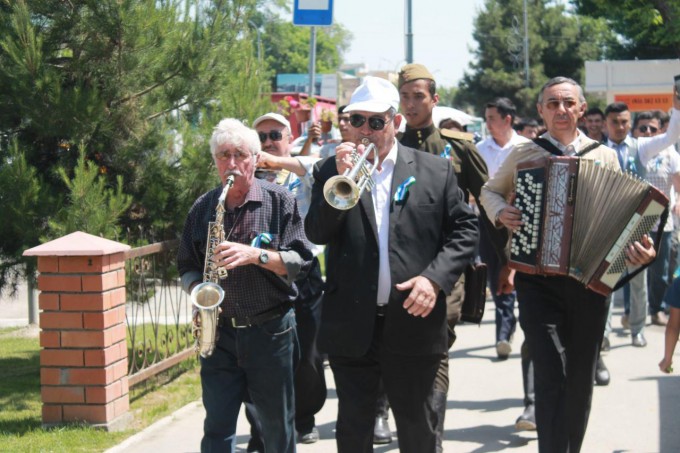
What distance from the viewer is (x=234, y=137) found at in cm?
507

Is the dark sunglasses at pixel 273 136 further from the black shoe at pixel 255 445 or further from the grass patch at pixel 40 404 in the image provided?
the grass patch at pixel 40 404

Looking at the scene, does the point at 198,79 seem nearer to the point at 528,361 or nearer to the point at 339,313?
the point at 528,361

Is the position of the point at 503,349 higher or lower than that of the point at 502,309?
lower

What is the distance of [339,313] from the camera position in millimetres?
4793

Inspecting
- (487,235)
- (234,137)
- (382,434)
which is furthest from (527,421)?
(234,137)

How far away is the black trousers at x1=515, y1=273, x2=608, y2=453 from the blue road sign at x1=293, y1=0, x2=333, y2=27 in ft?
21.8

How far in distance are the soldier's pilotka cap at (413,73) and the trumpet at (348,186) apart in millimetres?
1900

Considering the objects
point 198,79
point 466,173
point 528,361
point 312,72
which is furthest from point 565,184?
point 312,72

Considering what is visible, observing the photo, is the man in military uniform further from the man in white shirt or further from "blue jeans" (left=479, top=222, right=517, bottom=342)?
"blue jeans" (left=479, top=222, right=517, bottom=342)

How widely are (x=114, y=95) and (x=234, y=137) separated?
120 inches

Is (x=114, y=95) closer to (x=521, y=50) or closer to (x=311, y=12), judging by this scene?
(x=311, y=12)

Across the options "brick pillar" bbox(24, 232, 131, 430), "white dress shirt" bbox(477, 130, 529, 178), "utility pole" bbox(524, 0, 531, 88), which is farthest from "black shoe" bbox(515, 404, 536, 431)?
"utility pole" bbox(524, 0, 531, 88)

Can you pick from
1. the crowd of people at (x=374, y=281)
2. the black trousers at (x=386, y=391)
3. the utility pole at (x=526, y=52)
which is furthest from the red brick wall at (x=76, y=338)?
the utility pole at (x=526, y=52)

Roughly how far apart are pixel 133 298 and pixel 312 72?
407 inches
